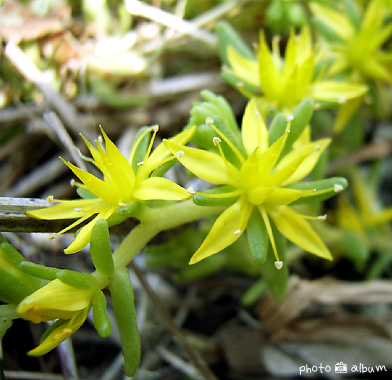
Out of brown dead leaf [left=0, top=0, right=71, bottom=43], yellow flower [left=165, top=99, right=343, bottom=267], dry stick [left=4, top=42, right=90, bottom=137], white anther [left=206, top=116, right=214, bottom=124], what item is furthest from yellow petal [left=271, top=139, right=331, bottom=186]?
brown dead leaf [left=0, top=0, right=71, bottom=43]

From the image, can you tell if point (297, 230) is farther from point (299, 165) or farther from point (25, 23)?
point (25, 23)

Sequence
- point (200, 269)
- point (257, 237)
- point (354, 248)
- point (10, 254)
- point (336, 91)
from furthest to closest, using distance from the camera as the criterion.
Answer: point (354, 248) → point (200, 269) → point (336, 91) → point (257, 237) → point (10, 254)

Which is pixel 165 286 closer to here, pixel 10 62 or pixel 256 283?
pixel 256 283

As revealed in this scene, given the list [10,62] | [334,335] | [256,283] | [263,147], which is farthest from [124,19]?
[334,335]

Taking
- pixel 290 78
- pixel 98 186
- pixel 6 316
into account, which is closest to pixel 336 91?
pixel 290 78

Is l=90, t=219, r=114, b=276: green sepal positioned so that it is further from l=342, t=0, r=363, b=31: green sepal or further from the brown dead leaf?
l=342, t=0, r=363, b=31: green sepal

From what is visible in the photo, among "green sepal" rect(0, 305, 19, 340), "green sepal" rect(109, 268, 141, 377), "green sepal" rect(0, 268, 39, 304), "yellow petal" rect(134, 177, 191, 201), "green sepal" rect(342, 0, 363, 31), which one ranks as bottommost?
"green sepal" rect(109, 268, 141, 377)
